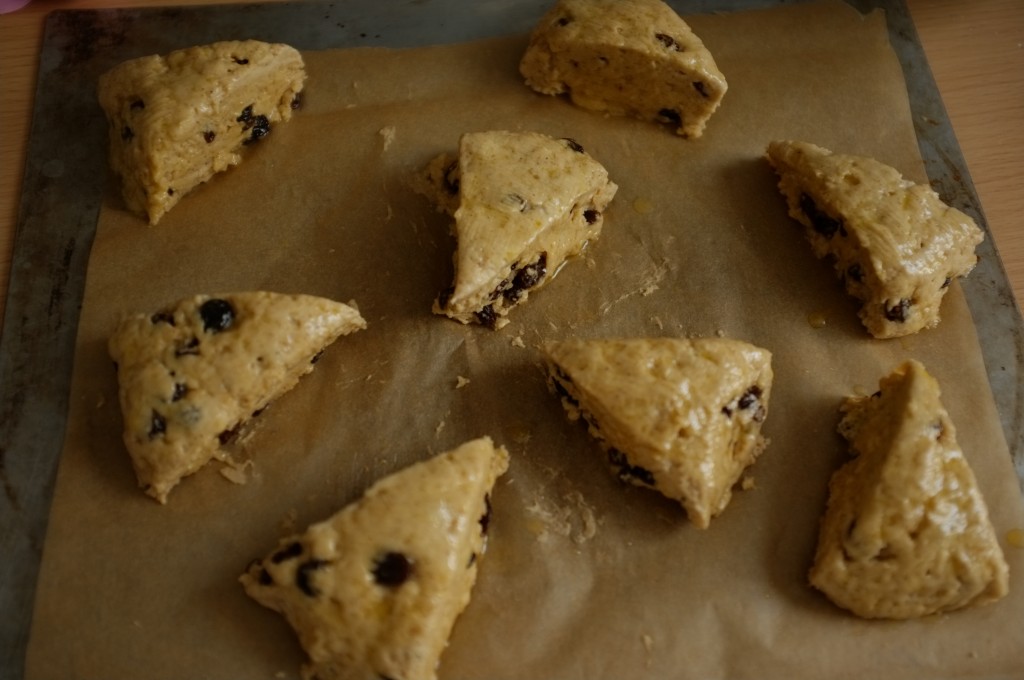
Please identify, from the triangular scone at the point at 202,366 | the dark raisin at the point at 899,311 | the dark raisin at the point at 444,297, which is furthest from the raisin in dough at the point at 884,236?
the triangular scone at the point at 202,366

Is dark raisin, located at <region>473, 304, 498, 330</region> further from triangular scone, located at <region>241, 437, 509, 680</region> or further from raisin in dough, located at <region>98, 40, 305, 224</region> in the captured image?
raisin in dough, located at <region>98, 40, 305, 224</region>

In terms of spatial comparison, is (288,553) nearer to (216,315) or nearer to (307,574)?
(307,574)

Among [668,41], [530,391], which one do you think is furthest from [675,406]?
[668,41]

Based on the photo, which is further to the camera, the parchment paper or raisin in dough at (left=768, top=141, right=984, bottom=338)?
raisin in dough at (left=768, top=141, right=984, bottom=338)

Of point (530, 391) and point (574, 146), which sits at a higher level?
point (574, 146)

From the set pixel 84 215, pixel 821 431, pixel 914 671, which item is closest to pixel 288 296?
pixel 84 215

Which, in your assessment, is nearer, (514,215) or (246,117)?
(514,215)

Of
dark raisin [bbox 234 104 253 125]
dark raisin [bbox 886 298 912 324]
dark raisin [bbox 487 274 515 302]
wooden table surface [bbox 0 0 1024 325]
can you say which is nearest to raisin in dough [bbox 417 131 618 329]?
dark raisin [bbox 487 274 515 302]
